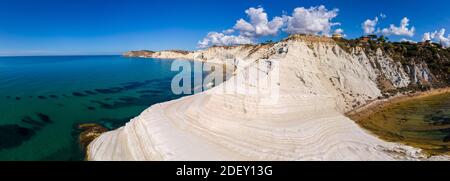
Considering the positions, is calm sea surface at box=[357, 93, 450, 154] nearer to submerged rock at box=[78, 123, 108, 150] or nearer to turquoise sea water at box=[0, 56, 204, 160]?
submerged rock at box=[78, 123, 108, 150]

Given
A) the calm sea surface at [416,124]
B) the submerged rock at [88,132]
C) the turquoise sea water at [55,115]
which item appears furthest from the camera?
the submerged rock at [88,132]

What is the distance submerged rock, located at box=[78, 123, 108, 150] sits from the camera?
1870cm

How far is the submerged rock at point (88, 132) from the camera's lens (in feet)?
61.4

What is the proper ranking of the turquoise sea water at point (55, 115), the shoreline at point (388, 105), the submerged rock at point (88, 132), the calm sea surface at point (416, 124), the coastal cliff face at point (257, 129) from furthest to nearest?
the submerged rock at point (88, 132), the calm sea surface at point (416, 124), the turquoise sea water at point (55, 115), the shoreline at point (388, 105), the coastal cliff face at point (257, 129)

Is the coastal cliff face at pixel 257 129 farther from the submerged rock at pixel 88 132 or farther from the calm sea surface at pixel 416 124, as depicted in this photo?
the calm sea surface at pixel 416 124

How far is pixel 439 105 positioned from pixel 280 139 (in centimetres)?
2670

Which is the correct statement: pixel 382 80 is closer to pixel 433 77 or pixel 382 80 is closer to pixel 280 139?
pixel 433 77

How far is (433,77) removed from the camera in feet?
139

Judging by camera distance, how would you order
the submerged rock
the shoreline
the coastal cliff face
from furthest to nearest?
the submerged rock, the shoreline, the coastal cliff face

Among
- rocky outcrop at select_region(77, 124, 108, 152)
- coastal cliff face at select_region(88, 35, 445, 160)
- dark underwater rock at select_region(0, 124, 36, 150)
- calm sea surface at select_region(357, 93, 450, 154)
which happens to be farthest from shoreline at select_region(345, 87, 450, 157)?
dark underwater rock at select_region(0, 124, 36, 150)

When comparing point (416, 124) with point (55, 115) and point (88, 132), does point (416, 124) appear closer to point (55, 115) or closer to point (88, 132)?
point (88, 132)

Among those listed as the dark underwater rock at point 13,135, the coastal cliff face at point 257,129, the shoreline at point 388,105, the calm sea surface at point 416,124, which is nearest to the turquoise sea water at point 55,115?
the dark underwater rock at point 13,135

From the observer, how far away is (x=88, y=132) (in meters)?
20.6

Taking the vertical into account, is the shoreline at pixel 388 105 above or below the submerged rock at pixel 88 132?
above
